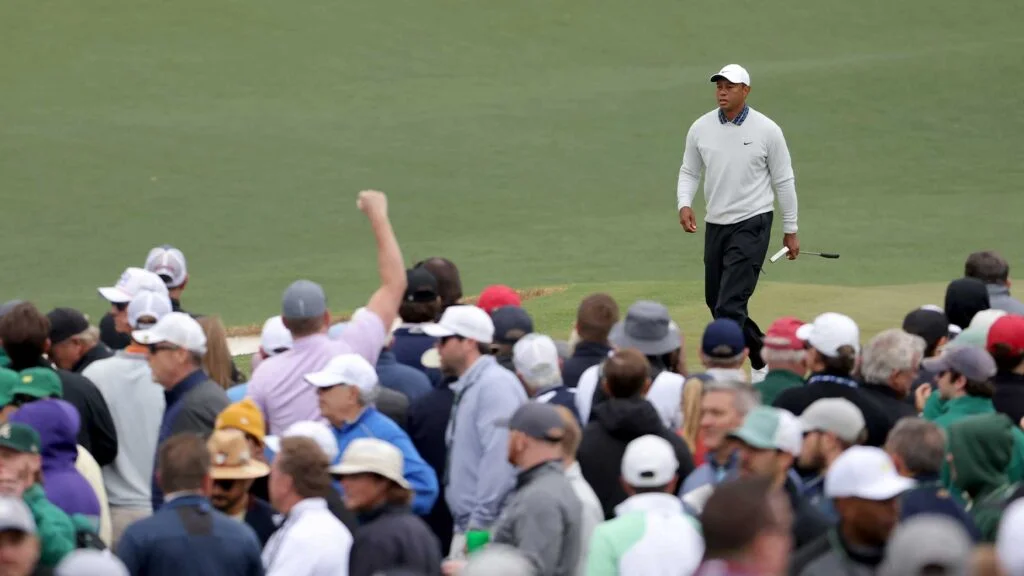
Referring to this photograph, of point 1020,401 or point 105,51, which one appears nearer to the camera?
point 1020,401

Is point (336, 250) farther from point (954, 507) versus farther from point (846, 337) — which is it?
point (954, 507)

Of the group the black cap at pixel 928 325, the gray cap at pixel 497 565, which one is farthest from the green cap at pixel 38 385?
the black cap at pixel 928 325

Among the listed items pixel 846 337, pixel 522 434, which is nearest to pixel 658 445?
pixel 522 434

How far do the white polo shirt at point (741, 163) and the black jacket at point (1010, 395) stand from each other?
12.4 ft

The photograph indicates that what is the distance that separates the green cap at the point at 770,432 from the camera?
5.79 m

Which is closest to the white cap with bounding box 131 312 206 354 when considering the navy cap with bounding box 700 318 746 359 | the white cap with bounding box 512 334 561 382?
the white cap with bounding box 512 334 561 382

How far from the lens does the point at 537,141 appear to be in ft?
92.5

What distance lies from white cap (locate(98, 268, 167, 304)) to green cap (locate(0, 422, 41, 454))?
2847mm

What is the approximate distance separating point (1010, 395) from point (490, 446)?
242cm

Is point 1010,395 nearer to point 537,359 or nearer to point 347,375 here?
point 537,359

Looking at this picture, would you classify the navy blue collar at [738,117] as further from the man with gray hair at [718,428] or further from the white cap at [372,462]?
the white cap at [372,462]

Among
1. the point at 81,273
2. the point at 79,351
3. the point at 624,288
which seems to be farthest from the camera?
the point at 81,273

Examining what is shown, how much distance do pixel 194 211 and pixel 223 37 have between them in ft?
25.7

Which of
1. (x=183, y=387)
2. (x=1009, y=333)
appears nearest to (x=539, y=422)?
(x=183, y=387)
